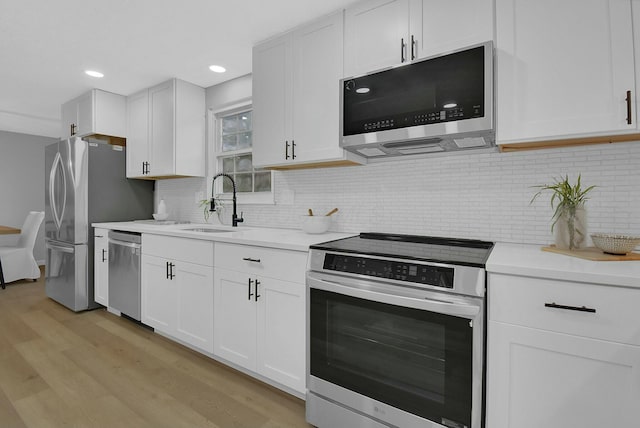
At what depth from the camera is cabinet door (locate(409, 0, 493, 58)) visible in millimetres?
1639

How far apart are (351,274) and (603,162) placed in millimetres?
1409

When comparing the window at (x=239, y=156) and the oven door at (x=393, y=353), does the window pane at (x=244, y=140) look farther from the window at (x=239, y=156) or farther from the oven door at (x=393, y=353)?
the oven door at (x=393, y=353)

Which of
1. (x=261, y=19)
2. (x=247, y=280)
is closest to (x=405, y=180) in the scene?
(x=247, y=280)

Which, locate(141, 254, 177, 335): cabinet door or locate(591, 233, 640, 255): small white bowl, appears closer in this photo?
locate(591, 233, 640, 255): small white bowl

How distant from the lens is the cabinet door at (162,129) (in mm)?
3330

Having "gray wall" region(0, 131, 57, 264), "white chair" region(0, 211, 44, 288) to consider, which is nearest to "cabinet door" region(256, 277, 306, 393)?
"white chair" region(0, 211, 44, 288)

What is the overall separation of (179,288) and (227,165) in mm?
1474

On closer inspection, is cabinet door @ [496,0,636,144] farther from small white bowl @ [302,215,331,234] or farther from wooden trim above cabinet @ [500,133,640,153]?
small white bowl @ [302,215,331,234]

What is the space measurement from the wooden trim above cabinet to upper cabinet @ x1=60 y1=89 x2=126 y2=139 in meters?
3.98

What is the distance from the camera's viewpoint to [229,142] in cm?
348

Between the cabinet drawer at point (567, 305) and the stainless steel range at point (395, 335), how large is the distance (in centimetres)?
8

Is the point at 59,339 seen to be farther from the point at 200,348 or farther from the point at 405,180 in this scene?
the point at 405,180

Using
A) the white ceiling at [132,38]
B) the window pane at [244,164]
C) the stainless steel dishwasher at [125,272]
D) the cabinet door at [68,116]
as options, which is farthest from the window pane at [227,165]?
the cabinet door at [68,116]

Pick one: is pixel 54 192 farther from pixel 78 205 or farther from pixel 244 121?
pixel 244 121
